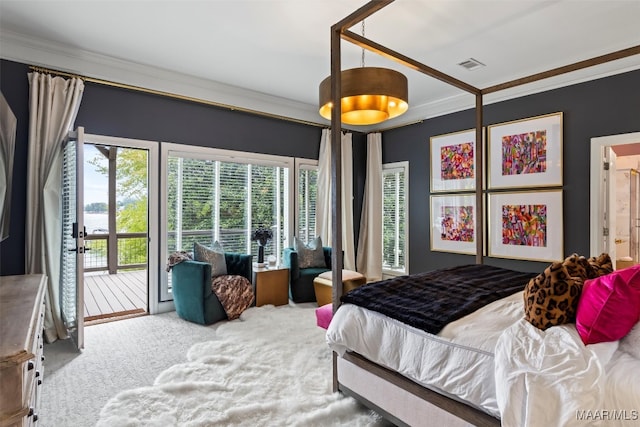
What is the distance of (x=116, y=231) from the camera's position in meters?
6.58

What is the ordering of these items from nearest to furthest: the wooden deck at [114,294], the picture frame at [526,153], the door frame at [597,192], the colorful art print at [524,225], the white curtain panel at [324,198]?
the door frame at [597,192]
the picture frame at [526,153]
the colorful art print at [524,225]
the wooden deck at [114,294]
the white curtain panel at [324,198]

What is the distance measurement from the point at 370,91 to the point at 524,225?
9.10 ft

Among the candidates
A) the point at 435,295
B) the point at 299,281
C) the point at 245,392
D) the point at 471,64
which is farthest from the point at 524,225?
the point at 245,392

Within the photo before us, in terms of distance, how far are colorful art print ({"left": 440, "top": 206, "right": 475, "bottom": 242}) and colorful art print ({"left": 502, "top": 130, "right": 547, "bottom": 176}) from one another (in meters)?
0.73

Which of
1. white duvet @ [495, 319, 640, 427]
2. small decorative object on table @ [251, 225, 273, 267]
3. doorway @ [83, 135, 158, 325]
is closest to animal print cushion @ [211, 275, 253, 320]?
small decorative object on table @ [251, 225, 273, 267]

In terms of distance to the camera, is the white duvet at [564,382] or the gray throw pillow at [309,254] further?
the gray throw pillow at [309,254]

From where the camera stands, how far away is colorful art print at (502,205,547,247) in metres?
4.01

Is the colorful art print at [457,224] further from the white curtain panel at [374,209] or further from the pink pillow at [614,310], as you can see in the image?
the pink pillow at [614,310]

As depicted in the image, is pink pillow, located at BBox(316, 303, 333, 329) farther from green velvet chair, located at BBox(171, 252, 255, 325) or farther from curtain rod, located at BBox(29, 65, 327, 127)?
curtain rod, located at BBox(29, 65, 327, 127)

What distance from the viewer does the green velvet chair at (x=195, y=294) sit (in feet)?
11.8

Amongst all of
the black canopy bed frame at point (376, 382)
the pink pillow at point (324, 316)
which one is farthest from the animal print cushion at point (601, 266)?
the pink pillow at point (324, 316)

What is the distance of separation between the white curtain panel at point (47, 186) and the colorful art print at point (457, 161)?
4.59 meters

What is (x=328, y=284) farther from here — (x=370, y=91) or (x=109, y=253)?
(x=109, y=253)

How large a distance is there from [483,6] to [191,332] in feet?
12.8
